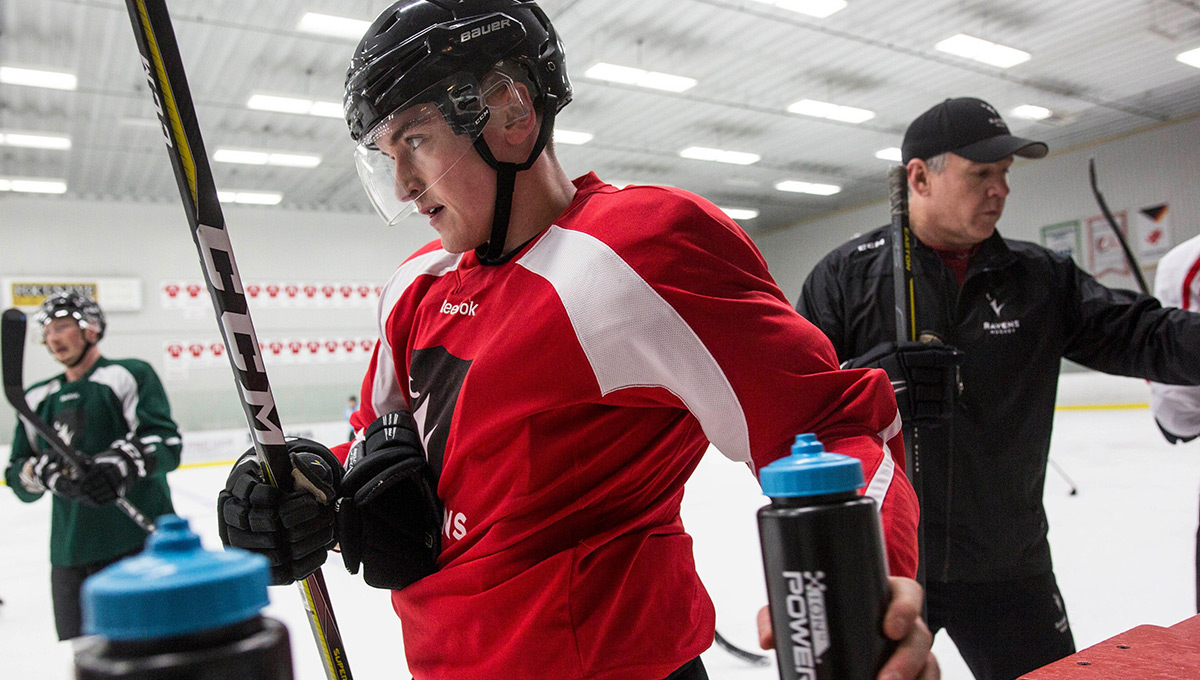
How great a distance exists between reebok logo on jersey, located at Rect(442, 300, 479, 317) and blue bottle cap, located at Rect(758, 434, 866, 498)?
0.74 metres

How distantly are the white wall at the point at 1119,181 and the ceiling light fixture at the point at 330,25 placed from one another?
304 inches

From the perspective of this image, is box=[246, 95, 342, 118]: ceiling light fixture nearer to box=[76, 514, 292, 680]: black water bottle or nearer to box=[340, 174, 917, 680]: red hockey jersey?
box=[340, 174, 917, 680]: red hockey jersey

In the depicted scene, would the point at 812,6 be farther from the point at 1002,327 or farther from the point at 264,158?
the point at 264,158

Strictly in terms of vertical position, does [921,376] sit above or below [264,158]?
below

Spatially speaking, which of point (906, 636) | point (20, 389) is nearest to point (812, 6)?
point (20, 389)

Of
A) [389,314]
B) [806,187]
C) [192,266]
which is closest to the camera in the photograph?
[389,314]

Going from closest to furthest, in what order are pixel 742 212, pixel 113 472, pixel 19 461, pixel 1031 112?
pixel 113 472 → pixel 19 461 → pixel 1031 112 → pixel 742 212

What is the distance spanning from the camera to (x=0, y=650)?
153 inches

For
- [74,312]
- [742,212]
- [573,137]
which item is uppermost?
[573,137]

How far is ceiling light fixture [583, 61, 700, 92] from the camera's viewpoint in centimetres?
998

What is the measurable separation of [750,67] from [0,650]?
9307 millimetres

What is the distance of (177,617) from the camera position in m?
0.37

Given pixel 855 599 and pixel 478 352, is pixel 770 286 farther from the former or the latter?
pixel 855 599

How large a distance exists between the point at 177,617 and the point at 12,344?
Answer: 144 inches
